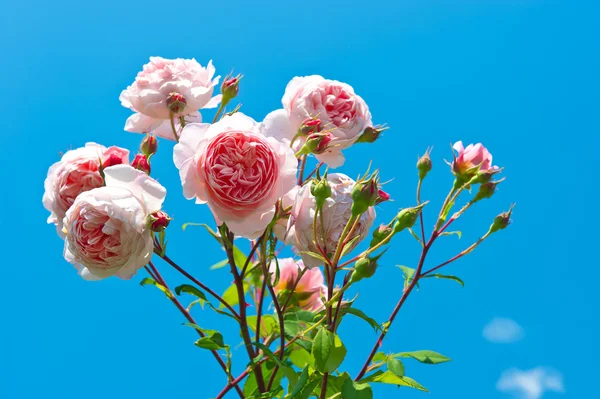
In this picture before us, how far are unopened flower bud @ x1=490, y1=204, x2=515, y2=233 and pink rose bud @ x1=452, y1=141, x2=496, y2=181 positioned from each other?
0.10m

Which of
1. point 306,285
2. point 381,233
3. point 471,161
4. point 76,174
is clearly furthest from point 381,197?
point 76,174

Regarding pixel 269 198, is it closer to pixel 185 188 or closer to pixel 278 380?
pixel 185 188

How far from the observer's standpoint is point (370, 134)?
1.38 meters

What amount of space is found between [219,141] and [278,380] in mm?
538

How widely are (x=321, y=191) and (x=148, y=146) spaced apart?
371 millimetres

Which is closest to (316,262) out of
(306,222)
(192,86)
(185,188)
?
(306,222)

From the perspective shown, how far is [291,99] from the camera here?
1.35 metres

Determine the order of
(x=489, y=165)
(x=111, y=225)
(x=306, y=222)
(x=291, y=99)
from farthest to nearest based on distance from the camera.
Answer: (x=489, y=165)
(x=291, y=99)
(x=306, y=222)
(x=111, y=225)

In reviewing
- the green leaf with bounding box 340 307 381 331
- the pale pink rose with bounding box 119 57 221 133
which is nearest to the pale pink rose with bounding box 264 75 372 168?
the pale pink rose with bounding box 119 57 221 133

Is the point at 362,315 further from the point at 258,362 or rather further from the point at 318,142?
the point at 318,142

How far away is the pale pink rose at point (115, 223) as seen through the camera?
1.11 metres

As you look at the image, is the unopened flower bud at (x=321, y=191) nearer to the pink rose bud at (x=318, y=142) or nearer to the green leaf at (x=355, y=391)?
the pink rose bud at (x=318, y=142)

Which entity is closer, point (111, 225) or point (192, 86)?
point (111, 225)

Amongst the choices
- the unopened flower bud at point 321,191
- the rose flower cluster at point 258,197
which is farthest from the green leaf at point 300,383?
the unopened flower bud at point 321,191
